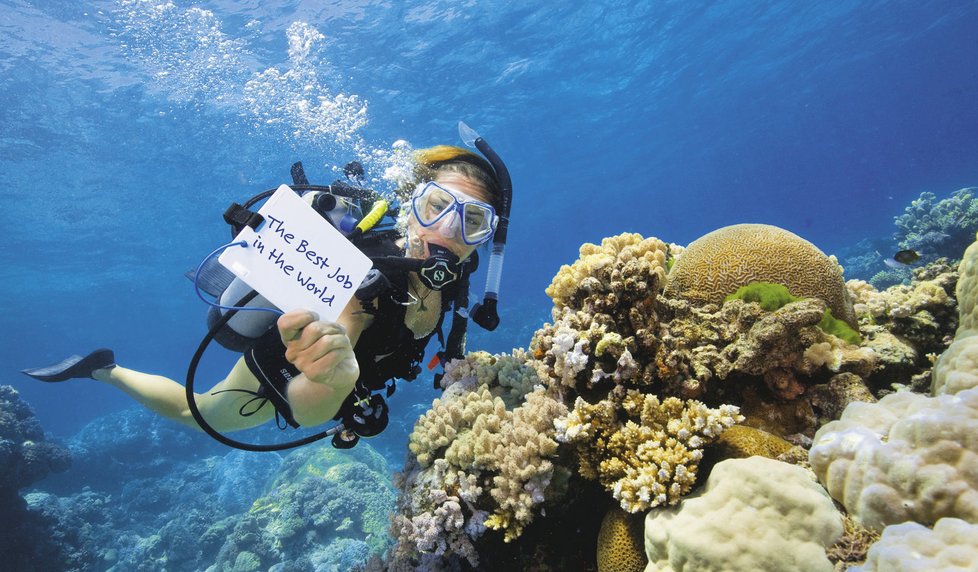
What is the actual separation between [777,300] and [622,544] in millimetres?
1953

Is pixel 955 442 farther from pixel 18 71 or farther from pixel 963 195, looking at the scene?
pixel 18 71

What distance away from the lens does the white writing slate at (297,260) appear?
2.12 m

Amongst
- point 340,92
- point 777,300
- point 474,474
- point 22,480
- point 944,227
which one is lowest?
point 22,480

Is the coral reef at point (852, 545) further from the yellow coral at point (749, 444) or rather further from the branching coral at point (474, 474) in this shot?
the branching coral at point (474, 474)

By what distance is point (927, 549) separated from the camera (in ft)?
4.71

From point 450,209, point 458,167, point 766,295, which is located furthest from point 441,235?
point 766,295

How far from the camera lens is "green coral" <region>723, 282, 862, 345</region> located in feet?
10.0

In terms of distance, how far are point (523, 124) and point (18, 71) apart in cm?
2675

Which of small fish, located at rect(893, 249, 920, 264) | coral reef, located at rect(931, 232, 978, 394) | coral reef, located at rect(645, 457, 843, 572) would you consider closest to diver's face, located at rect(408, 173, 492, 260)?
coral reef, located at rect(645, 457, 843, 572)

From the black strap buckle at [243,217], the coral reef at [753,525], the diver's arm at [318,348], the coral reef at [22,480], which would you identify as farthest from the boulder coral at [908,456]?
the coral reef at [22,480]

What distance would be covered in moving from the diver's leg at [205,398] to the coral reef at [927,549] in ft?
15.8

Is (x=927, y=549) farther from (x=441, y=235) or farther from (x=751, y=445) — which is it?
(x=441, y=235)

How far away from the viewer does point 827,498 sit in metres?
1.98

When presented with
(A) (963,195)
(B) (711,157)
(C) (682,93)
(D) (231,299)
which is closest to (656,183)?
(B) (711,157)
